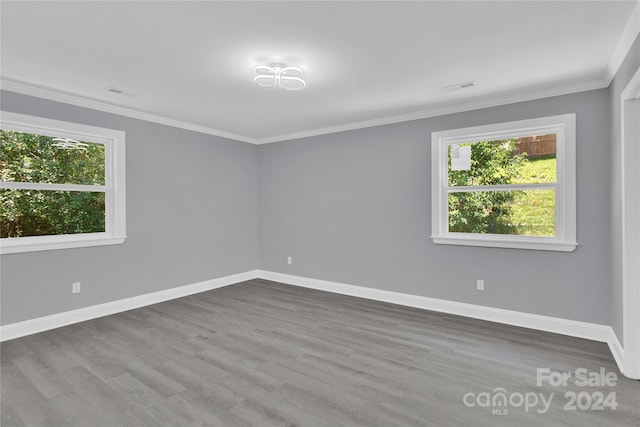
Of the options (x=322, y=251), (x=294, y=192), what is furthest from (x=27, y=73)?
(x=322, y=251)

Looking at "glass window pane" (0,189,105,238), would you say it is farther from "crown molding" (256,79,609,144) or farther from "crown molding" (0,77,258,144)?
"crown molding" (256,79,609,144)

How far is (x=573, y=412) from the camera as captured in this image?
2154 millimetres

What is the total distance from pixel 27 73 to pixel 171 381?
9.87ft

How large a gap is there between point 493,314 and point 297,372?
7.93ft

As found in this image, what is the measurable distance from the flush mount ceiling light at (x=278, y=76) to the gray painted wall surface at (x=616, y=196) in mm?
2524

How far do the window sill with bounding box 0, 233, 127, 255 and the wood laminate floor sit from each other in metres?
0.87

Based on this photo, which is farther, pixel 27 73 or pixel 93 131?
pixel 93 131

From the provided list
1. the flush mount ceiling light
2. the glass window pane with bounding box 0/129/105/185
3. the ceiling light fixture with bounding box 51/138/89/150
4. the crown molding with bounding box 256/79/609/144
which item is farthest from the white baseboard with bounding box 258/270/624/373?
A: the ceiling light fixture with bounding box 51/138/89/150

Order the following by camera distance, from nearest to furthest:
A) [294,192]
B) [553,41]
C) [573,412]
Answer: [573,412] → [553,41] → [294,192]

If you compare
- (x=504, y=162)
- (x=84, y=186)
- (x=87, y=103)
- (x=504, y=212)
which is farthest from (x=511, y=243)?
(x=87, y=103)

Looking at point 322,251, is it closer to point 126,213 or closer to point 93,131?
point 126,213

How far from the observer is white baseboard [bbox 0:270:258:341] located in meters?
3.41

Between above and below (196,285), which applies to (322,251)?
above

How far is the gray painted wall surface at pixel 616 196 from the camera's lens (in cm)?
276
